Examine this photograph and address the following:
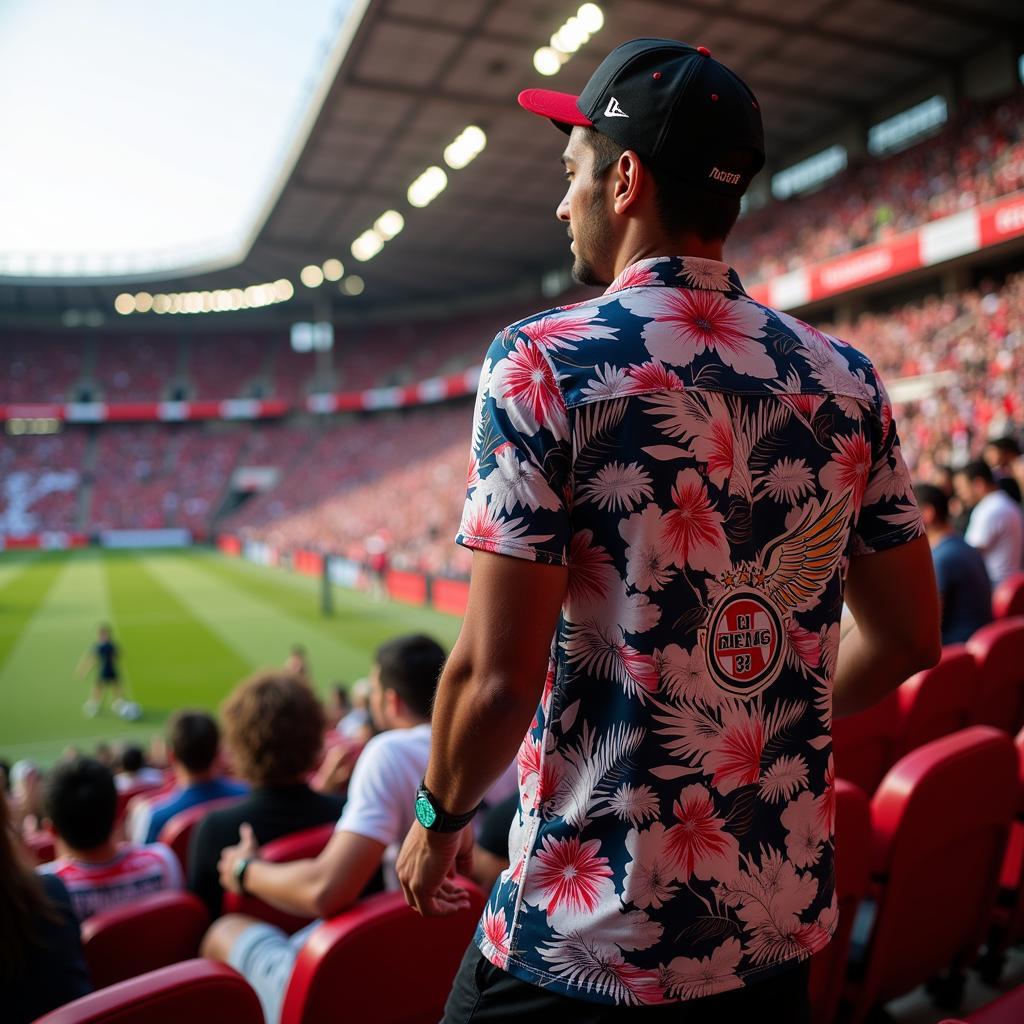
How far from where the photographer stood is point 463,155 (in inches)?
1005

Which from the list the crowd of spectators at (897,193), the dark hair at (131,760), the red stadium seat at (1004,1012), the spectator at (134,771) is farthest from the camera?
the crowd of spectators at (897,193)

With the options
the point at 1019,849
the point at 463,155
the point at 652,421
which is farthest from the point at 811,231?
the point at 652,421

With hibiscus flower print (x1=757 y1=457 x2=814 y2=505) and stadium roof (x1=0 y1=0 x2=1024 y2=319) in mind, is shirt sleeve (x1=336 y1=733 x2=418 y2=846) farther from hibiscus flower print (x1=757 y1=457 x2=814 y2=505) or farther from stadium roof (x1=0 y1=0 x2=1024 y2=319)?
stadium roof (x1=0 y1=0 x2=1024 y2=319)

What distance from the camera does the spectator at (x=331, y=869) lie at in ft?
7.09

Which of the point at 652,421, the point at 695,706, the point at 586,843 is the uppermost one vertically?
the point at 652,421

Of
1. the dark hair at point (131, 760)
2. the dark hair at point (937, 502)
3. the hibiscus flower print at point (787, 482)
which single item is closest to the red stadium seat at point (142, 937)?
the hibiscus flower print at point (787, 482)

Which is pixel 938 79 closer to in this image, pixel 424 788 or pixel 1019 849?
pixel 1019 849

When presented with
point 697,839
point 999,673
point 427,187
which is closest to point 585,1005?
point 697,839

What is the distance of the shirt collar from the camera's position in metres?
1.32

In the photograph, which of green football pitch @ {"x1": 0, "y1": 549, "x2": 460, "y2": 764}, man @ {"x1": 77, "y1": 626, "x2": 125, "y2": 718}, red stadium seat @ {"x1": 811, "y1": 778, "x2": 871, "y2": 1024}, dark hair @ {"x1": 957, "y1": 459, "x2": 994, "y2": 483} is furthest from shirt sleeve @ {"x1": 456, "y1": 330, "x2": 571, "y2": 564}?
man @ {"x1": 77, "y1": 626, "x2": 125, "y2": 718}

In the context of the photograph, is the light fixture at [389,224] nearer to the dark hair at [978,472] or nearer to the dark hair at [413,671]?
the dark hair at [978,472]

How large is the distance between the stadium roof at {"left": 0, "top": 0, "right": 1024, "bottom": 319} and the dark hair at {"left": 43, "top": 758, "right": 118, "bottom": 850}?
60.4 feet

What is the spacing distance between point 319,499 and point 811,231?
1157 inches

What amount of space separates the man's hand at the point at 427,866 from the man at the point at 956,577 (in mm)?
4004
